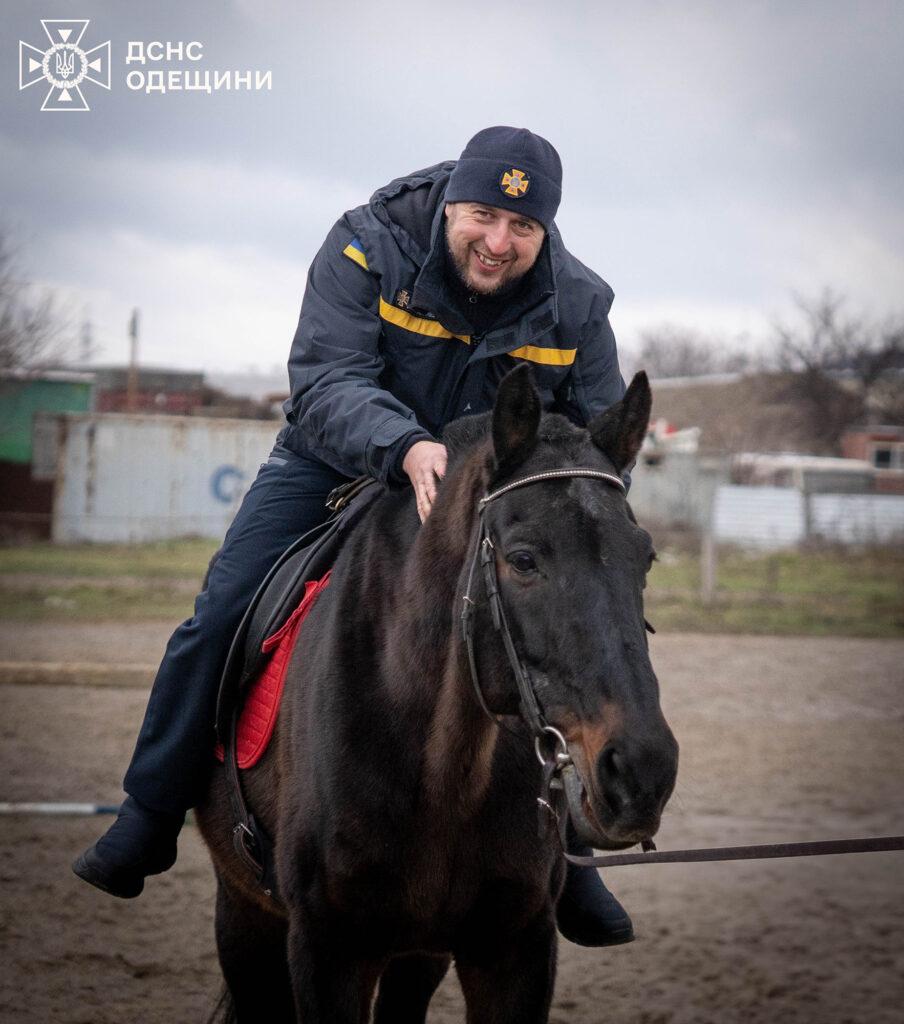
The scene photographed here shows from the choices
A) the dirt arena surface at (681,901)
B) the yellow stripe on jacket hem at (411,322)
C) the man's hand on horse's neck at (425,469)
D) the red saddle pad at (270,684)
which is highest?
the yellow stripe on jacket hem at (411,322)

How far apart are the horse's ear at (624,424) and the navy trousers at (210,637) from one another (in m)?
1.22

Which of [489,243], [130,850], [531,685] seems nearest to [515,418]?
[531,685]

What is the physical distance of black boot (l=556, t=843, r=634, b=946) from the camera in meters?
3.36

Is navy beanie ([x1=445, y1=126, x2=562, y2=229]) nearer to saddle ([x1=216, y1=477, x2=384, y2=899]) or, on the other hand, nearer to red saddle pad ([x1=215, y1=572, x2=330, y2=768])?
saddle ([x1=216, y1=477, x2=384, y2=899])

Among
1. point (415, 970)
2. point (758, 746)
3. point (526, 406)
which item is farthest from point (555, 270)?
point (758, 746)

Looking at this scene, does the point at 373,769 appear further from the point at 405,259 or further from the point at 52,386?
the point at 52,386

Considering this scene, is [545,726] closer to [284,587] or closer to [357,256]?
[284,587]

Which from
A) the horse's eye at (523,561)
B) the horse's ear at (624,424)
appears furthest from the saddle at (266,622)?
the horse's eye at (523,561)

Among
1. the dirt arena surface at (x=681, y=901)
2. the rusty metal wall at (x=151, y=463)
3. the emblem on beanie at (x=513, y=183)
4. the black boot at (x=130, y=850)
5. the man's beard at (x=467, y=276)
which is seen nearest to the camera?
the emblem on beanie at (x=513, y=183)

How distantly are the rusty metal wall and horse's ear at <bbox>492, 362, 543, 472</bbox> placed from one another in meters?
19.4

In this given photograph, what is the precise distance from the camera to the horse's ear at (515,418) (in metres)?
2.35

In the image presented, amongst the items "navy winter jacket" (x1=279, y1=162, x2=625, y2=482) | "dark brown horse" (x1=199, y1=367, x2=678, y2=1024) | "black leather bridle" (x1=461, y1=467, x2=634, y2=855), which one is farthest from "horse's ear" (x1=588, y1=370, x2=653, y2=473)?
"navy winter jacket" (x1=279, y1=162, x2=625, y2=482)

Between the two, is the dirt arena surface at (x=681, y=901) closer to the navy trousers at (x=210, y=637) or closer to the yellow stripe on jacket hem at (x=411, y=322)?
the navy trousers at (x=210, y=637)

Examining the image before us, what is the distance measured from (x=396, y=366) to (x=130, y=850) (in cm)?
163
